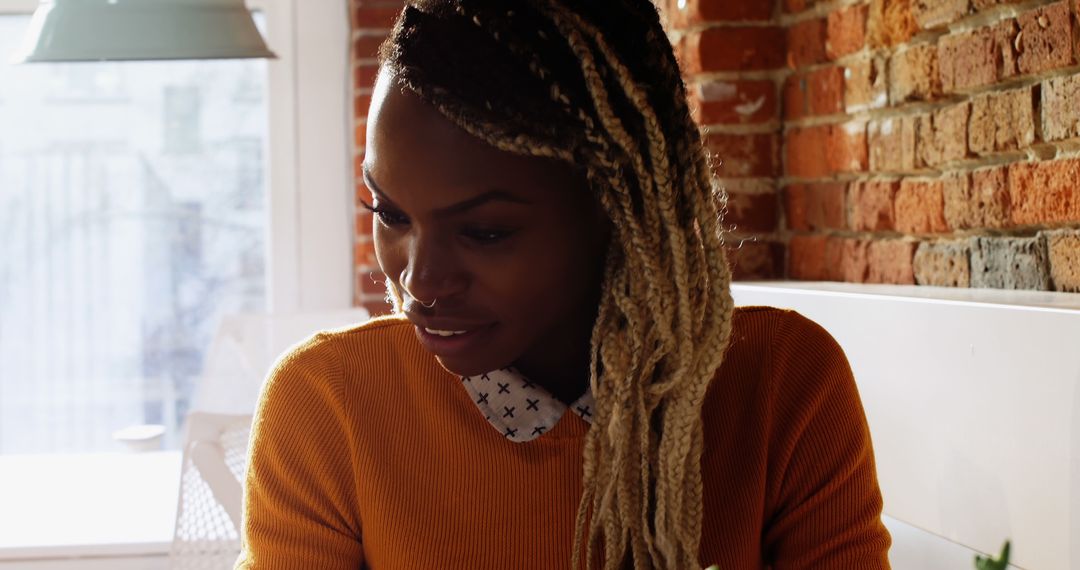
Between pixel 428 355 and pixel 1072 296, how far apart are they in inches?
24.5

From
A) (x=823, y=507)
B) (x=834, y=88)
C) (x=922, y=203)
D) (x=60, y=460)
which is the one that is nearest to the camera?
(x=823, y=507)

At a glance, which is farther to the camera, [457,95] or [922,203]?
[922,203]

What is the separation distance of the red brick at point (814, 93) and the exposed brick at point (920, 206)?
0.23 meters

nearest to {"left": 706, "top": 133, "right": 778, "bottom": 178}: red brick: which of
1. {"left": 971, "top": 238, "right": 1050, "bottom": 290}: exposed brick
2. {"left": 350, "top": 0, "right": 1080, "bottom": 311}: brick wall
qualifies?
{"left": 350, "top": 0, "right": 1080, "bottom": 311}: brick wall

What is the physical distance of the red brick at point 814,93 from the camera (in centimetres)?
180

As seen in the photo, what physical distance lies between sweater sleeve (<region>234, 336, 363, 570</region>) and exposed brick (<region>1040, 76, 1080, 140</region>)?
743 mm

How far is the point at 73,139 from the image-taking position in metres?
2.93

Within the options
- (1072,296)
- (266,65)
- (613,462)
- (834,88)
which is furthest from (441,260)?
(266,65)

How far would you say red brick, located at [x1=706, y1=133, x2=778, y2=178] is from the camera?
79.0 inches

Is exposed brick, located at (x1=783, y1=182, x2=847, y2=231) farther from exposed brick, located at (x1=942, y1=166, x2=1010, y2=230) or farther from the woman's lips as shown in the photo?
the woman's lips

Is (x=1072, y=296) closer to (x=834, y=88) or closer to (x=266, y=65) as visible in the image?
(x=834, y=88)

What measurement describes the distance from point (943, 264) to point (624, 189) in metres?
0.74

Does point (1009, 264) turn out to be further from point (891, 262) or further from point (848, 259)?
point (848, 259)

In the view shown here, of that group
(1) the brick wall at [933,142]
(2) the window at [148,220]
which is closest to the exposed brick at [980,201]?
(1) the brick wall at [933,142]
